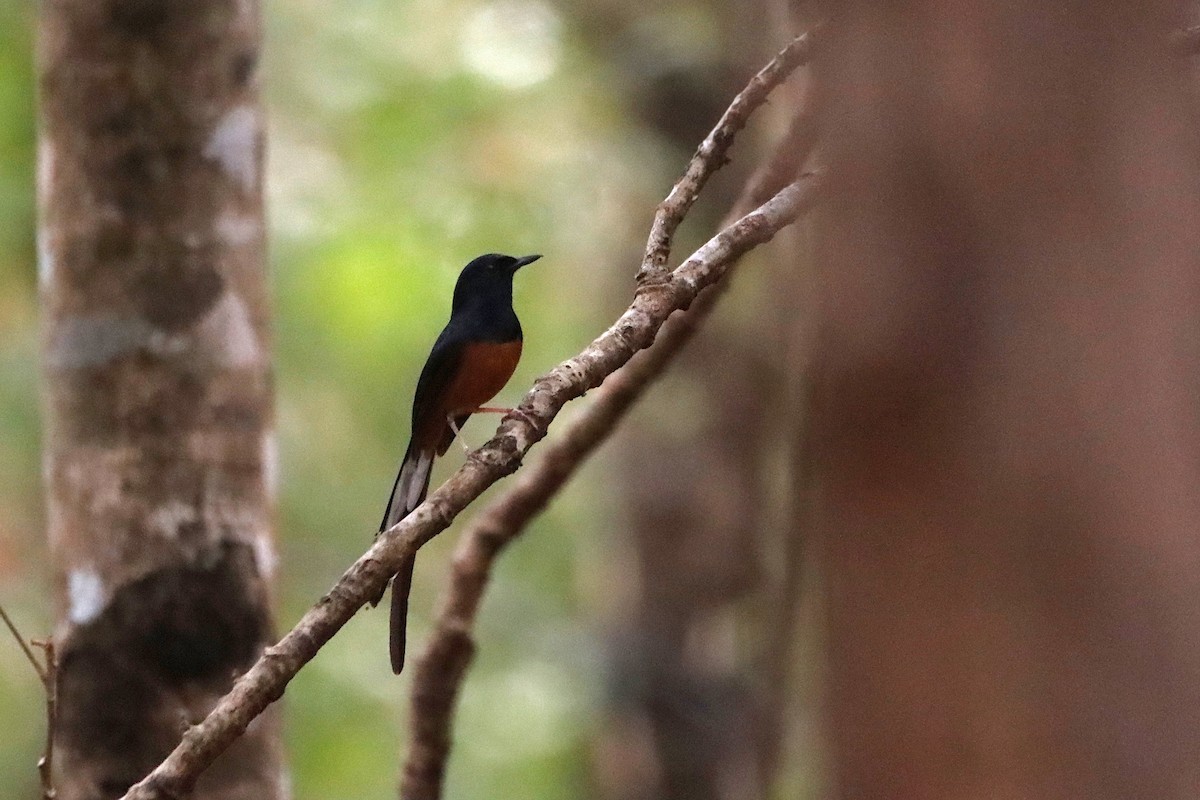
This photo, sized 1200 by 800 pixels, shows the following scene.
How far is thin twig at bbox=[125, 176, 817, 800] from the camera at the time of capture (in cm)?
203

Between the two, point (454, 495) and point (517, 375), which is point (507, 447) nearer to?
point (454, 495)

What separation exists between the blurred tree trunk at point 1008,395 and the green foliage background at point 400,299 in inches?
248

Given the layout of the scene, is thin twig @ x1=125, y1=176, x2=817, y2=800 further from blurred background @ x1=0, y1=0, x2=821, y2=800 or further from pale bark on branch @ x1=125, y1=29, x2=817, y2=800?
blurred background @ x1=0, y1=0, x2=821, y2=800

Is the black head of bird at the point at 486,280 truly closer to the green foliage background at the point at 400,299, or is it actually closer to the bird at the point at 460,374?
the bird at the point at 460,374

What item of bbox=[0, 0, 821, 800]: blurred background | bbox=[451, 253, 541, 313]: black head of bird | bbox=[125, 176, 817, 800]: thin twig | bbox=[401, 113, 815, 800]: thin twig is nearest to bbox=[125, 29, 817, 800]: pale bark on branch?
bbox=[125, 176, 817, 800]: thin twig

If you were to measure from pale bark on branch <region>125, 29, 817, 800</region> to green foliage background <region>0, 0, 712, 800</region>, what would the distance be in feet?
16.0

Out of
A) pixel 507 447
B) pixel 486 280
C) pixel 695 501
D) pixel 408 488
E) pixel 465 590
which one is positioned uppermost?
pixel 486 280

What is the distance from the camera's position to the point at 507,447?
2.35 m

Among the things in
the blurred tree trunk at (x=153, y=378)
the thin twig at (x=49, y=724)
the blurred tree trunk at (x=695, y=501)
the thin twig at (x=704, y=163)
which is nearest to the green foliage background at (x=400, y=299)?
the blurred tree trunk at (x=695, y=501)

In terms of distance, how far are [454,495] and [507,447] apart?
0.66 feet

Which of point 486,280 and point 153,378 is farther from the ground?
point 486,280

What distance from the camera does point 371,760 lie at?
9.11 metres

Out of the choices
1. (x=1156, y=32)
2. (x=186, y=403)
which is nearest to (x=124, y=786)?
(x=186, y=403)

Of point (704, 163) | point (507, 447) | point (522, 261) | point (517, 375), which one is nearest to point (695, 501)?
point (517, 375)
